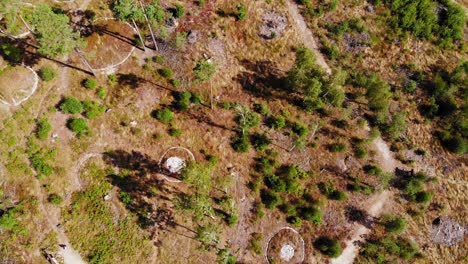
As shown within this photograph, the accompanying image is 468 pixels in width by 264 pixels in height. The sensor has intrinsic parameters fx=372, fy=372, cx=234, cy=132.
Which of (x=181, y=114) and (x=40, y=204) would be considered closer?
(x=40, y=204)

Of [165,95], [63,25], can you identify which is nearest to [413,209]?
[165,95]

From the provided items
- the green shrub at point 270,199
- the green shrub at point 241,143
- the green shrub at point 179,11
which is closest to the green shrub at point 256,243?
the green shrub at point 270,199

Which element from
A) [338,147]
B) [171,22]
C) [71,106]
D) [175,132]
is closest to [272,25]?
[171,22]

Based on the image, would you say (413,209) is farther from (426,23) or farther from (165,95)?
(165,95)

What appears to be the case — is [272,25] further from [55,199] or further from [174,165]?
[55,199]

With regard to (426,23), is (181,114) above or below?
below
